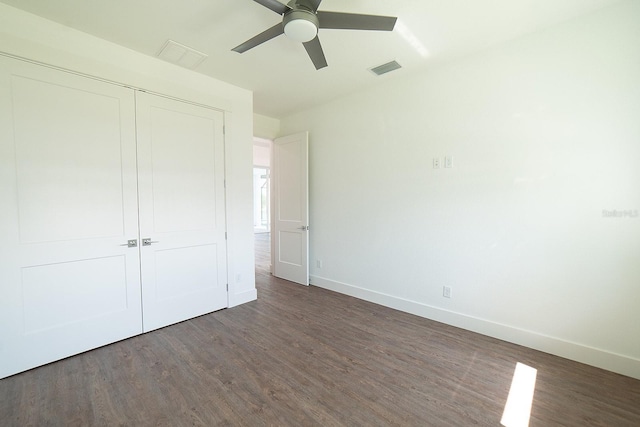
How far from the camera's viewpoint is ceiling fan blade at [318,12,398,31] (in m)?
1.65

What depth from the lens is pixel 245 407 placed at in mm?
1745

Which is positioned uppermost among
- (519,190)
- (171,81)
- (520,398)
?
(171,81)

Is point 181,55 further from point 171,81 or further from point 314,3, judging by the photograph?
point 314,3

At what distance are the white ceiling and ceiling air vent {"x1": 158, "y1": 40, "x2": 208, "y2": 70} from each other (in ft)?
0.19

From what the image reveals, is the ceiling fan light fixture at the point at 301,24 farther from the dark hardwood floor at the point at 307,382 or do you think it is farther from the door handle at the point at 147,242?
the dark hardwood floor at the point at 307,382

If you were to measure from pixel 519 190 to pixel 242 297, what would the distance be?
3.36m

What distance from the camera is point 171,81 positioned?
9.34 feet

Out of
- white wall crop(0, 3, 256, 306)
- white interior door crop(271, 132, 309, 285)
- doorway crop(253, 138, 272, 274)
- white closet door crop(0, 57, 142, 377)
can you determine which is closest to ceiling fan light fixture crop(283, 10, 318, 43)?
white wall crop(0, 3, 256, 306)

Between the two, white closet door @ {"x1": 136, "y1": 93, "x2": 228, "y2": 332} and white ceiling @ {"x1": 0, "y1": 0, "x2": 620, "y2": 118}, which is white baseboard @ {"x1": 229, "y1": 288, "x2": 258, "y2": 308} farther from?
white ceiling @ {"x1": 0, "y1": 0, "x2": 620, "y2": 118}

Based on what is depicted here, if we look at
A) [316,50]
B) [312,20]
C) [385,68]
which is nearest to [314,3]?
[312,20]

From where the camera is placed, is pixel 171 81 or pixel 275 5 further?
pixel 171 81

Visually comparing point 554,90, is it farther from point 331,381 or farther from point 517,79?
point 331,381

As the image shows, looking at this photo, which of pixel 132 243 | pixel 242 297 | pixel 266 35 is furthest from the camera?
pixel 242 297

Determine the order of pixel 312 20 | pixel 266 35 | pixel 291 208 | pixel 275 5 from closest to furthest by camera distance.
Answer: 1. pixel 275 5
2. pixel 312 20
3. pixel 266 35
4. pixel 291 208
